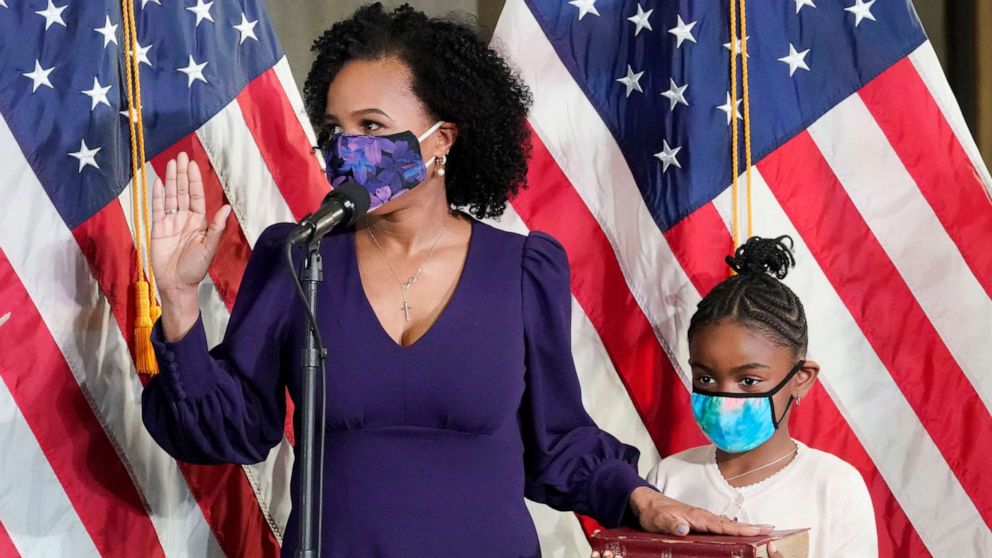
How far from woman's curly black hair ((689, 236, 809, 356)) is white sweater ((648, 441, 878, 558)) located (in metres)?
0.21

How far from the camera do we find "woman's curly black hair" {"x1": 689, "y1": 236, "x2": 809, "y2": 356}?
213 centimetres

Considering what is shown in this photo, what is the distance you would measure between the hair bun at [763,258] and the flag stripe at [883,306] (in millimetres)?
215

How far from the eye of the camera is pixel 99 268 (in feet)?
7.29

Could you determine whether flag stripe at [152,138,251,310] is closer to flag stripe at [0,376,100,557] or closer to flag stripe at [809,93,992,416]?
flag stripe at [0,376,100,557]

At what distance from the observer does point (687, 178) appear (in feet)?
8.25

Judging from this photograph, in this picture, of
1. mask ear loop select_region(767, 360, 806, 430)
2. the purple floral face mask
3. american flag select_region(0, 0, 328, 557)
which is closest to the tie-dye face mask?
mask ear loop select_region(767, 360, 806, 430)

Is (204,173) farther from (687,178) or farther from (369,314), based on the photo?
(687,178)

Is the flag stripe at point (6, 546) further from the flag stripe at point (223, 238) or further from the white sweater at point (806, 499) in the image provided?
the white sweater at point (806, 499)

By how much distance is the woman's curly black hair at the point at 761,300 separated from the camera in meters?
2.13

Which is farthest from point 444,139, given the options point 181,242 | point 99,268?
point 99,268

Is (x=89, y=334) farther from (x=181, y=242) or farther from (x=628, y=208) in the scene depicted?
(x=628, y=208)

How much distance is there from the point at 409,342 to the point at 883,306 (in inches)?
42.9

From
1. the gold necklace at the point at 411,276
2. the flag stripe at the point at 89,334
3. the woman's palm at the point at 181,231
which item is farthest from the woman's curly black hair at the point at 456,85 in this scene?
the flag stripe at the point at 89,334

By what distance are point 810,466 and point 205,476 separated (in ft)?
3.71
